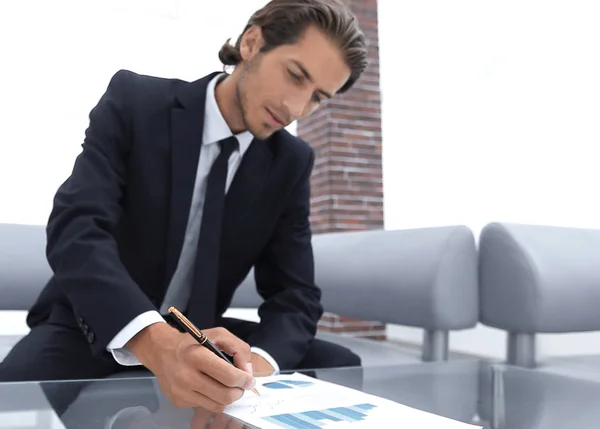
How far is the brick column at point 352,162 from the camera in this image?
4.32 metres

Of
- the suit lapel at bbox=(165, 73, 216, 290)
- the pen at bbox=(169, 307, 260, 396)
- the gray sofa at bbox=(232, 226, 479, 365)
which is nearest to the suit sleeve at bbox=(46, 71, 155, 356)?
the suit lapel at bbox=(165, 73, 216, 290)

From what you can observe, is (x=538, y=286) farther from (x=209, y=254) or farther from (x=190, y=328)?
(x=190, y=328)

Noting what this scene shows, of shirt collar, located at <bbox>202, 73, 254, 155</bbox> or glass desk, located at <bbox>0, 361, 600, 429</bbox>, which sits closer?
glass desk, located at <bbox>0, 361, 600, 429</bbox>

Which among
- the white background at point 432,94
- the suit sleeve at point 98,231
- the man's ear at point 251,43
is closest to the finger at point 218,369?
the suit sleeve at point 98,231

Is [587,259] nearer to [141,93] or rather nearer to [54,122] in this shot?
[141,93]

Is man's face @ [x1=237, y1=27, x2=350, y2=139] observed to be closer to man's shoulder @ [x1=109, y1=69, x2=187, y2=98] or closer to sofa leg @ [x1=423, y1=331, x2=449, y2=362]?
man's shoulder @ [x1=109, y1=69, x2=187, y2=98]

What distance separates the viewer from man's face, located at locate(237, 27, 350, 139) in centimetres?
138

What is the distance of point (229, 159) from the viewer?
142cm

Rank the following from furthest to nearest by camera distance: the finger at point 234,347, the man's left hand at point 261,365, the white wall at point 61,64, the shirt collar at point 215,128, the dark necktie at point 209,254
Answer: the white wall at point 61,64 → the shirt collar at point 215,128 → the dark necktie at point 209,254 → the man's left hand at point 261,365 → the finger at point 234,347

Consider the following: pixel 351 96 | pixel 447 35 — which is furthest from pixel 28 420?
pixel 351 96

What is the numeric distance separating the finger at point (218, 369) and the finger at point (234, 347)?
95 millimetres

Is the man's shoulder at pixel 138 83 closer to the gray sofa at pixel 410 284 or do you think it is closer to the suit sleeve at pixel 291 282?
the suit sleeve at pixel 291 282

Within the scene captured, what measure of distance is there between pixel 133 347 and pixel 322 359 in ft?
1.86

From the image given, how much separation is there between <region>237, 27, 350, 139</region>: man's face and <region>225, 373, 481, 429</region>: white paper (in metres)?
0.65
